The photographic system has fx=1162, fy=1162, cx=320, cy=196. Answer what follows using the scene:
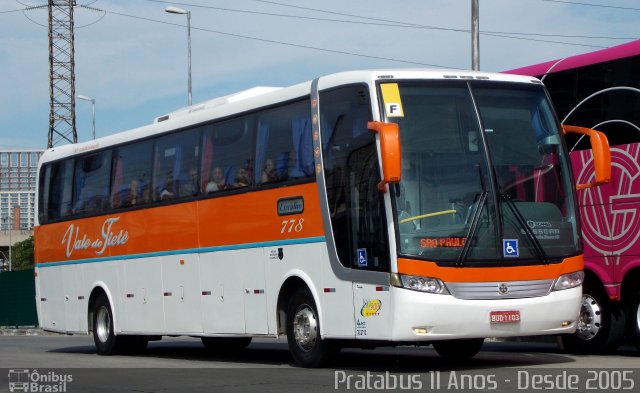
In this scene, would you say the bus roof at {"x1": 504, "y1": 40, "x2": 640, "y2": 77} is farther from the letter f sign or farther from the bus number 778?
the bus number 778

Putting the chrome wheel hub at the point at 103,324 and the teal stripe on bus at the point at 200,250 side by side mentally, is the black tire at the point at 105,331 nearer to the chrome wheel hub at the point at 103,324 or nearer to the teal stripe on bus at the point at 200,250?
the chrome wheel hub at the point at 103,324

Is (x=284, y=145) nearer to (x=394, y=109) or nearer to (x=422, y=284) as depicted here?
(x=394, y=109)

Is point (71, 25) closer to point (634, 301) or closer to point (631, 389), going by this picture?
point (634, 301)

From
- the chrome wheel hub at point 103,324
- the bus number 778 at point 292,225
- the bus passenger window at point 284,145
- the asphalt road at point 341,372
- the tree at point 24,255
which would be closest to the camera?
the asphalt road at point 341,372

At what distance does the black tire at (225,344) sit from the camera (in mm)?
19984

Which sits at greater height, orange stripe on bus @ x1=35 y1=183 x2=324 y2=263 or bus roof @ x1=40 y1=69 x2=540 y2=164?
bus roof @ x1=40 y1=69 x2=540 y2=164

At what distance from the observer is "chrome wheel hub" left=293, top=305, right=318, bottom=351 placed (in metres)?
14.4

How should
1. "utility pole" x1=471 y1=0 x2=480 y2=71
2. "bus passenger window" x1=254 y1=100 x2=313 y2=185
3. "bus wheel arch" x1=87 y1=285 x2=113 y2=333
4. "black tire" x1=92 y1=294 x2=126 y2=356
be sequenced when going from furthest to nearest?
"utility pole" x1=471 y1=0 x2=480 y2=71 → "bus wheel arch" x1=87 y1=285 x2=113 y2=333 → "black tire" x1=92 y1=294 x2=126 y2=356 → "bus passenger window" x1=254 y1=100 x2=313 y2=185

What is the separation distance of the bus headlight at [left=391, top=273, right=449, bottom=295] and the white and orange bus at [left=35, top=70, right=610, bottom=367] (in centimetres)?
1

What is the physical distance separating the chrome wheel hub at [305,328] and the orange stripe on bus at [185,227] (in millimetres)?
969

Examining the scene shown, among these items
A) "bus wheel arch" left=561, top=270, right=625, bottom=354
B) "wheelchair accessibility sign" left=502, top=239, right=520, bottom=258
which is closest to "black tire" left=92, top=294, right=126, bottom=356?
"bus wheel arch" left=561, top=270, right=625, bottom=354

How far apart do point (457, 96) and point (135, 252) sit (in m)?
7.66

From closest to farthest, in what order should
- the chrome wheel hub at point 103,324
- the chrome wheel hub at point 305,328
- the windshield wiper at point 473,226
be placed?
the windshield wiper at point 473,226 → the chrome wheel hub at point 305,328 → the chrome wheel hub at point 103,324

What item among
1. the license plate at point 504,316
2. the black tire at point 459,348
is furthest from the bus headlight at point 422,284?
the black tire at point 459,348
